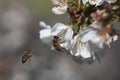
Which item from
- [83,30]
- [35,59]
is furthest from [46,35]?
[35,59]

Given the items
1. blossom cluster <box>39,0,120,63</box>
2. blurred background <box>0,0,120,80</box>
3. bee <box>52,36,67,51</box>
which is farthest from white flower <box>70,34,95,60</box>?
blurred background <box>0,0,120,80</box>

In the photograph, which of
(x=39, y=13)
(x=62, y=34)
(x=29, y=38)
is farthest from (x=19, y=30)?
(x=62, y=34)

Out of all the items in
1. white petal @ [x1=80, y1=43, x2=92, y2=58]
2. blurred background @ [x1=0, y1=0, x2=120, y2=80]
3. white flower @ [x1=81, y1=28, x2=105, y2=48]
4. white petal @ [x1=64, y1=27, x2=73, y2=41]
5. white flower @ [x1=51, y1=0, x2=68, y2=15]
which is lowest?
white flower @ [x1=81, y1=28, x2=105, y2=48]

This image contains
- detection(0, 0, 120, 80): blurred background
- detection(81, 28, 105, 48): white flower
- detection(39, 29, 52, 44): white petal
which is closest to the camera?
detection(81, 28, 105, 48): white flower

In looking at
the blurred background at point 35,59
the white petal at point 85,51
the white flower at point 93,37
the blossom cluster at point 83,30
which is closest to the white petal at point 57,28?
the blossom cluster at point 83,30

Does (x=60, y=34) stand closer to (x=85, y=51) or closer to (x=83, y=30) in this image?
(x=85, y=51)

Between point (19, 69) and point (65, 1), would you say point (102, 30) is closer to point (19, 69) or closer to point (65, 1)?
point (65, 1)

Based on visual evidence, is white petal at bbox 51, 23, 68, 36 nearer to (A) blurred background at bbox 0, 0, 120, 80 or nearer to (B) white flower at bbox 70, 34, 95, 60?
(B) white flower at bbox 70, 34, 95, 60
